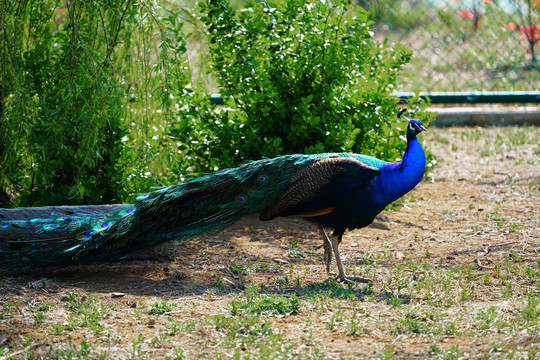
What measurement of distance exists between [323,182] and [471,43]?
8082 mm

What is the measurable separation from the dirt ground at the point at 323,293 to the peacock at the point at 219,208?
0.72ft

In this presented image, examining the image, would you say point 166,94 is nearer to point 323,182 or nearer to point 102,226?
point 102,226

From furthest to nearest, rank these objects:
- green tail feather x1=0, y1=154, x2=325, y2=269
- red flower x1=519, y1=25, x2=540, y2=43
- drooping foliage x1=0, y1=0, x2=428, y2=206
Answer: red flower x1=519, y1=25, x2=540, y2=43, drooping foliage x1=0, y1=0, x2=428, y2=206, green tail feather x1=0, y1=154, x2=325, y2=269

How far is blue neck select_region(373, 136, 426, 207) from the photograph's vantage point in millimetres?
4645

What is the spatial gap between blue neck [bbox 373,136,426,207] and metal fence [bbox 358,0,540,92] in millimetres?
5141

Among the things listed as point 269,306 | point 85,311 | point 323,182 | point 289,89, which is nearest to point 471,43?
point 289,89

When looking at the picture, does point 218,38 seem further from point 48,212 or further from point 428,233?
point 428,233

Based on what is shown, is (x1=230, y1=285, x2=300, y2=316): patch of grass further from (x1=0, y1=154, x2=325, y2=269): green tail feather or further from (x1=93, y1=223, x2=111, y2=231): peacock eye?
(x1=93, y1=223, x2=111, y2=231): peacock eye

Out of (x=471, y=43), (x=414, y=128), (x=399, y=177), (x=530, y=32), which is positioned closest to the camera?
(x=399, y=177)

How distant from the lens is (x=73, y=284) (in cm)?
453

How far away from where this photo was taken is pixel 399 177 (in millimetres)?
4641

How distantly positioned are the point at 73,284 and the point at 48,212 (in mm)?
604

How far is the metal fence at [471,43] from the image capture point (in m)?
10.4

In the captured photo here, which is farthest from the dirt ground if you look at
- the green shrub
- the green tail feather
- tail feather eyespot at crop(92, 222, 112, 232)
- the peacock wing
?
the green shrub
